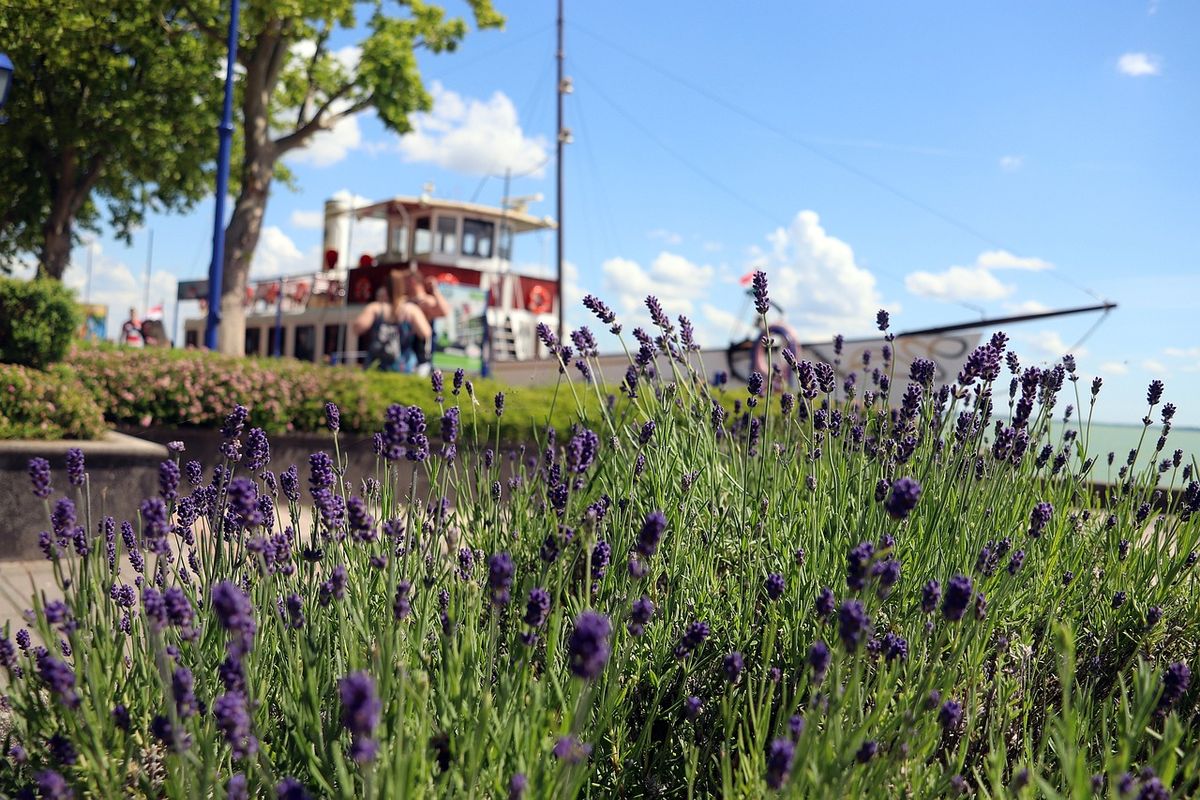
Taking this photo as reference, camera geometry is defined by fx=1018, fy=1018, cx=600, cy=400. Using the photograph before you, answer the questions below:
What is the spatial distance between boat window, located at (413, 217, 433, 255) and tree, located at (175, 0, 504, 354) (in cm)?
666

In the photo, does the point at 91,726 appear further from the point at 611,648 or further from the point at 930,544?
the point at 930,544

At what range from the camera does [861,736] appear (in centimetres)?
179

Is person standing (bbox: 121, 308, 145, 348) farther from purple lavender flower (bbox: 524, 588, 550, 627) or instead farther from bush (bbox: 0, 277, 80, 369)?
purple lavender flower (bbox: 524, 588, 550, 627)

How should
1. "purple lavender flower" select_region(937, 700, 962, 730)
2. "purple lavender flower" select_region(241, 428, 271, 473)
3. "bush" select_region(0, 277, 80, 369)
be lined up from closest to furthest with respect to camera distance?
"purple lavender flower" select_region(937, 700, 962, 730), "purple lavender flower" select_region(241, 428, 271, 473), "bush" select_region(0, 277, 80, 369)

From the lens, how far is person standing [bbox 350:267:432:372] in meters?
12.0

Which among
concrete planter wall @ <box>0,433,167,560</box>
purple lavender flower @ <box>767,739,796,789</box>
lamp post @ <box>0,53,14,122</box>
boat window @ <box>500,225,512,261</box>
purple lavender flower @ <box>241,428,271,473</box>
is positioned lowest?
concrete planter wall @ <box>0,433,167,560</box>

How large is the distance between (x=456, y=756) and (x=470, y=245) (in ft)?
81.6

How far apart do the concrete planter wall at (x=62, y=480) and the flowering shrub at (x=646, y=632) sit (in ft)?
12.6

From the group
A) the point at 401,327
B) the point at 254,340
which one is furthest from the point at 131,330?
the point at 401,327

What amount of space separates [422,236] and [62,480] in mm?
20268

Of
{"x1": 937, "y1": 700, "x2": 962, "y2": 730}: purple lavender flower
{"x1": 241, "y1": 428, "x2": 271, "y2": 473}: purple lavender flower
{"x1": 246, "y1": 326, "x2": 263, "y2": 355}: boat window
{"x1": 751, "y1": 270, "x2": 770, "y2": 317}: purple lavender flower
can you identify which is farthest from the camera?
{"x1": 246, "y1": 326, "x2": 263, "y2": 355}: boat window

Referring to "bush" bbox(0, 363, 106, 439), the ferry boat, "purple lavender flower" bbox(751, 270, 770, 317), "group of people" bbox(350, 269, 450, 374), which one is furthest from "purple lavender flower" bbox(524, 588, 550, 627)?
the ferry boat

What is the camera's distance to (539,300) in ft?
86.8

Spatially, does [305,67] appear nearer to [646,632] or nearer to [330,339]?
[330,339]
